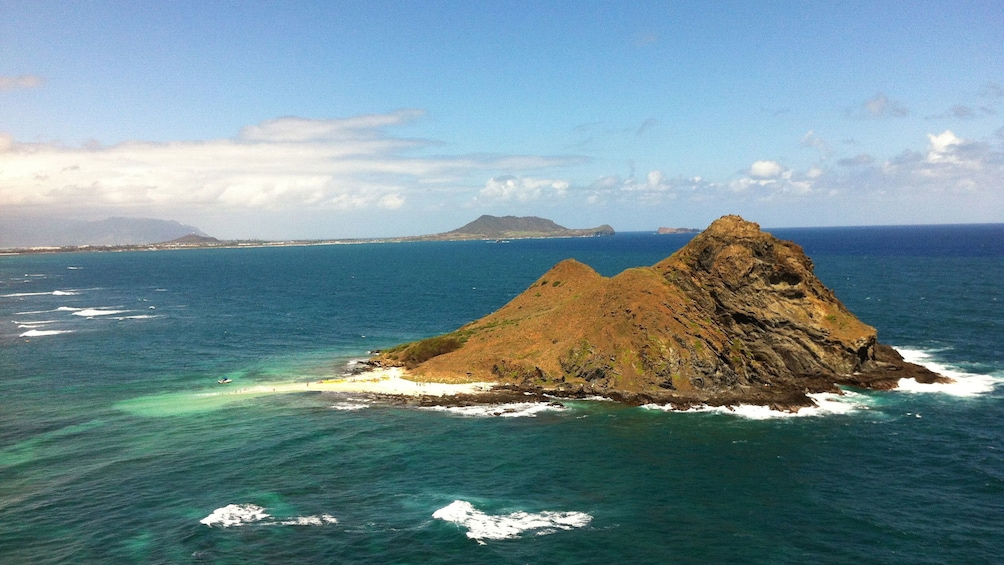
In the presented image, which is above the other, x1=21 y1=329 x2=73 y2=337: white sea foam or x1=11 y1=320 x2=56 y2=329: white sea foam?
x1=11 y1=320 x2=56 y2=329: white sea foam

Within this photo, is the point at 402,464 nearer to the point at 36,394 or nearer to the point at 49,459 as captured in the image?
the point at 49,459

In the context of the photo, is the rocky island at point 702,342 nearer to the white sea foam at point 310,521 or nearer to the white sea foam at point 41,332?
the white sea foam at point 310,521

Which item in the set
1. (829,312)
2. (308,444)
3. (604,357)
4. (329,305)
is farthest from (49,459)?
(329,305)

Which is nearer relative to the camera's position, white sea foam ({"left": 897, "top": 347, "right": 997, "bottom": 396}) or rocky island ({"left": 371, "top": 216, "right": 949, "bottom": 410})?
white sea foam ({"left": 897, "top": 347, "right": 997, "bottom": 396})

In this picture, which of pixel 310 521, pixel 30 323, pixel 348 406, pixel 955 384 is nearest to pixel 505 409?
pixel 348 406

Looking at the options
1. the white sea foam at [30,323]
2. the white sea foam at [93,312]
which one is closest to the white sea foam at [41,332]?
the white sea foam at [30,323]

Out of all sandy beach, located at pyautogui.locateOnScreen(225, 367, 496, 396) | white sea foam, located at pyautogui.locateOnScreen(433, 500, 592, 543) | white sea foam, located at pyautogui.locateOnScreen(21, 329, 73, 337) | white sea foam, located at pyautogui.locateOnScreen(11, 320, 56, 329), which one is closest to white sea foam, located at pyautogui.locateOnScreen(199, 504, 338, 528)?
white sea foam, located at pyautogui.locateOnScreen(433, 500, 592, 543)

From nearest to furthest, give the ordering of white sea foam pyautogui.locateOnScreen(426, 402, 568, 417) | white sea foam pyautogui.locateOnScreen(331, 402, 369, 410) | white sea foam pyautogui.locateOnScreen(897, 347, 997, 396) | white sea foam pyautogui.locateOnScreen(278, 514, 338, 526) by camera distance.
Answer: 1. white sea foam pyautogui.locateOnScreen(278, 514, 338, 526)
2. white sea foam pyautogui.locateOnScreen(426, 402, 568, 417)
3. white sea foam pyautogui.locateOnScreen(897, 347, 997, 396)
4. white sea foam pyautogui.locateOnScreen(331, 402, 369, 410)

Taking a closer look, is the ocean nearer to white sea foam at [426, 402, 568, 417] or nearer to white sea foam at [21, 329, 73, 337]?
white sea foam at [426, 402, 568, 417]
